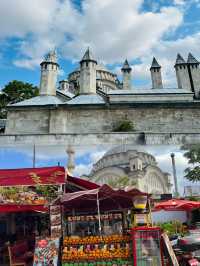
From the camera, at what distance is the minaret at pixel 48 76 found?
26688mm

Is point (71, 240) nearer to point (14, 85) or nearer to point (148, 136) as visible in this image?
point (148, 136)

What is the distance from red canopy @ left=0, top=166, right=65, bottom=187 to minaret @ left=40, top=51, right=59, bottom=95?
19071 mm

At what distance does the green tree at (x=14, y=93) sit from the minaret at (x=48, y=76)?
6.31m

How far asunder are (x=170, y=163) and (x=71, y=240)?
46.0 ft

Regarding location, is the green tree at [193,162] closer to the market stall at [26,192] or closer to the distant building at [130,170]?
the distant building at [130,170]

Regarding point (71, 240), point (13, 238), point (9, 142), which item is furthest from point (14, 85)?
point (71, 240)

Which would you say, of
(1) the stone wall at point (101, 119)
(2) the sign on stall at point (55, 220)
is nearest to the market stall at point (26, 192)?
(2) the sign on stall at point (55, 220)

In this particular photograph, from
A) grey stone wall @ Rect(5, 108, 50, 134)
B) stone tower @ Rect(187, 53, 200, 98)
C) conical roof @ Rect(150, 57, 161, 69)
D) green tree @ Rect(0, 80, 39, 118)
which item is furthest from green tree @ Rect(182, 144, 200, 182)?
green tree @ Rect(0, 80, 39, 118)

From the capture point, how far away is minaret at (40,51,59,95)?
2669cm

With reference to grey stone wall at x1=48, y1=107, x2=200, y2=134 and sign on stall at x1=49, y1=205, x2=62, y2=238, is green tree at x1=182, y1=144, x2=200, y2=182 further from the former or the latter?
sign on stall at x1=49, y1=205, x2=62, y2=238

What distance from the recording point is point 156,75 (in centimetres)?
3050

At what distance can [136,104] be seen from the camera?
25641 millimetres

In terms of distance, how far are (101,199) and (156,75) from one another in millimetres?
24762

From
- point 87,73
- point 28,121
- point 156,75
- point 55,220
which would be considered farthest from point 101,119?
point 55,220
